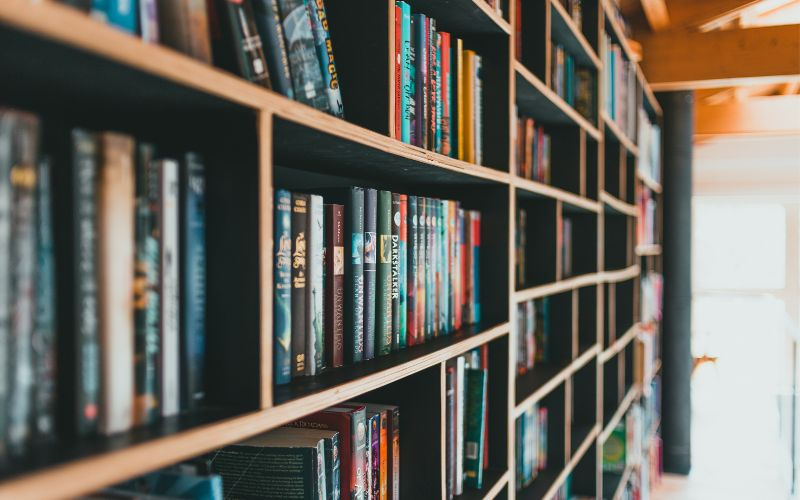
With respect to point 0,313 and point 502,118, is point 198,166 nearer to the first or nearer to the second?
point 0,313

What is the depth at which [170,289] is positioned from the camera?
660 millimetres

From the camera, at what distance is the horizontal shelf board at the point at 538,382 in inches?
65.1

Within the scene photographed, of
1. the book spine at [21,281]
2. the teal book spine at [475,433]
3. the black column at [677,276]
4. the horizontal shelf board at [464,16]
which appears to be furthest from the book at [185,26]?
the black column at [677,276]

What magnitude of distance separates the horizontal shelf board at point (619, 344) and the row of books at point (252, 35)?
6.26ft

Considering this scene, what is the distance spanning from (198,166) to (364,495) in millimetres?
609

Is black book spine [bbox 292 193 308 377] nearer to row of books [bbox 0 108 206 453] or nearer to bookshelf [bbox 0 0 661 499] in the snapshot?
bookshelf [bbox 0 0 661 499]

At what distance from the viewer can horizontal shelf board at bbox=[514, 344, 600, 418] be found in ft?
5.42

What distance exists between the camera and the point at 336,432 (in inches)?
40.3

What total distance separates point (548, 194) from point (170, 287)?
1.32 meters

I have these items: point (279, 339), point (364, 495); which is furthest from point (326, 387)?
point (364, 495)

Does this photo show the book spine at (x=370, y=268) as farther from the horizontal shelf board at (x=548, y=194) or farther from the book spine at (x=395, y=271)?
the horizontal shelf board at (x=548, y=194)

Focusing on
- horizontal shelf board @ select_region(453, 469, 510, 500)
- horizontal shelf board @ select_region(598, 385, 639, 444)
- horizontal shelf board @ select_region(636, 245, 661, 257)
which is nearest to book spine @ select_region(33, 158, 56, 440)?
horizontal shelf board @ select_region(453, 469, 510, 500)

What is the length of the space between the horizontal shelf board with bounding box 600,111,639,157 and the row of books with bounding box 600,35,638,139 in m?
0.03

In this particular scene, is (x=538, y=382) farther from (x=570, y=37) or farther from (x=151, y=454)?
(x=151, y=454)
